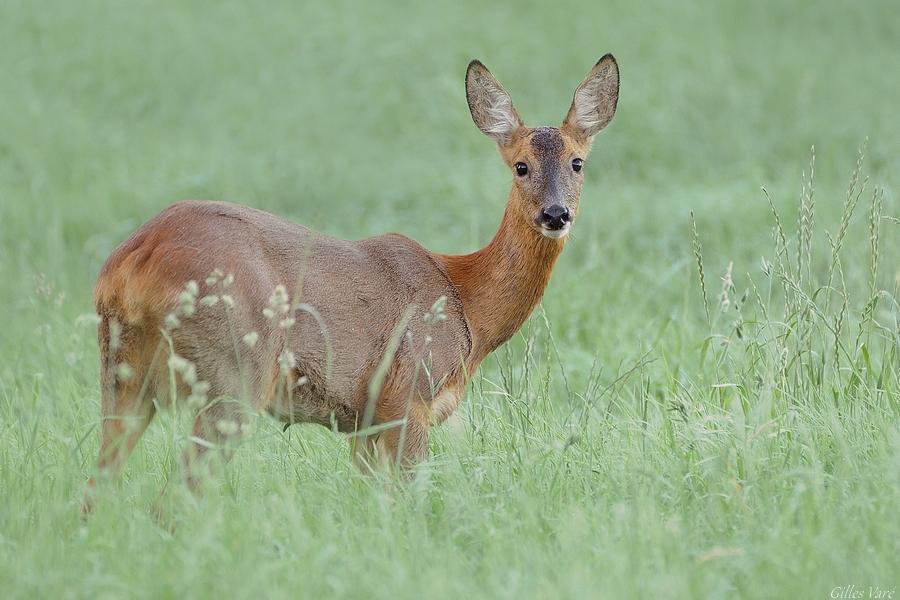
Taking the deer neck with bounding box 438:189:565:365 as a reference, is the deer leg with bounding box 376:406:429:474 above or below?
below

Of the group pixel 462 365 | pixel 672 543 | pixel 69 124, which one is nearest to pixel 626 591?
pixel 672 543

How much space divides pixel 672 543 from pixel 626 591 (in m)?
0.30

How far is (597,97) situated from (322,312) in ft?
5.14

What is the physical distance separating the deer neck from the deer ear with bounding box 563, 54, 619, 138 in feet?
1.63

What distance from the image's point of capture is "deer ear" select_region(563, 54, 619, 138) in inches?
199

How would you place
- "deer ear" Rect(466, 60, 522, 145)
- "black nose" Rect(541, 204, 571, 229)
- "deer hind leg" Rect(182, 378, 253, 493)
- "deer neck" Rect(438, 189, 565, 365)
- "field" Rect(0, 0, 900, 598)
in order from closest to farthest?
"field" Rect(0, 0, 900, 598)
"deer hind leg" Rect(182, 378, 253, 493)
"black nose" Rect(541, 204, 571, 229)
"deer neck" Rect(438, 189, 565, 365)
"deer ear" Rect(466, 60, 522, 145)

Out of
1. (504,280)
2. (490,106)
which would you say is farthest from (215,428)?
(490,106)

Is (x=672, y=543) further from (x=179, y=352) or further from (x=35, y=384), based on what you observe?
(x=35, y=384)

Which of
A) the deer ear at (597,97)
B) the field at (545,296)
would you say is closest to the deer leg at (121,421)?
the field at (545,296)

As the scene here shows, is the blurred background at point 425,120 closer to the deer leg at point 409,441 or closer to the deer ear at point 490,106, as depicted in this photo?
the deer ear at point 490,106

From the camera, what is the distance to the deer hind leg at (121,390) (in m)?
3.91

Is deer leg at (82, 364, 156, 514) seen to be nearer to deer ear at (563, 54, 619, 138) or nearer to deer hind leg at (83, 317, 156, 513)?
deer hind leg at (83, 317, 156, 513)

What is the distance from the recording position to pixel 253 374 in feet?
13.0

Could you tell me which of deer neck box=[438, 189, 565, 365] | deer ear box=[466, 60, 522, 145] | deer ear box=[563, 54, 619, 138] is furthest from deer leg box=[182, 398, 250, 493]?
deer ear box=[563, 54, 619, 138]
